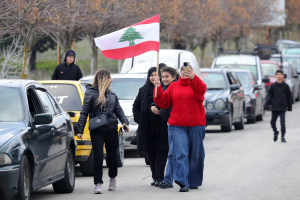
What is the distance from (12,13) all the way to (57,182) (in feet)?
22.2

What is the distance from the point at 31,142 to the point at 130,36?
2978mm

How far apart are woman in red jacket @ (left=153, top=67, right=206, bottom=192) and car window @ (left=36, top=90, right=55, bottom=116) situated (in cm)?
133

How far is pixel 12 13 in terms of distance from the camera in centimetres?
1429

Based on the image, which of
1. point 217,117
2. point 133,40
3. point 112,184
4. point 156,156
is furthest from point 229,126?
point 112,184

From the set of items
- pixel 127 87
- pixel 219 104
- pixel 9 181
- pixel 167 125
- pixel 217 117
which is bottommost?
pixel 217 117

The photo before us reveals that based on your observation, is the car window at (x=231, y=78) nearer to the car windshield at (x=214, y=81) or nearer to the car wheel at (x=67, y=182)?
the car windshield at (x=214, y=81)

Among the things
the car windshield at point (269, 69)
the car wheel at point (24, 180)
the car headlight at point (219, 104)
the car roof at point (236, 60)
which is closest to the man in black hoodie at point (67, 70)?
the car headlight at point (219, 104)

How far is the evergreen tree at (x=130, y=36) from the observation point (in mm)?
9273

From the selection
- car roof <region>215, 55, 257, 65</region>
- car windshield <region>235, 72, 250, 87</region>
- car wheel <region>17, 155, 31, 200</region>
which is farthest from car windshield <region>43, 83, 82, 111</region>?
car roof <region>215, 55, 257, 65</region>

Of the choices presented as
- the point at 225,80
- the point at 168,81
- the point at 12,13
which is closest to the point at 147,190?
the point at 168,81

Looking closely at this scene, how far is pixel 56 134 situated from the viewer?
791cm

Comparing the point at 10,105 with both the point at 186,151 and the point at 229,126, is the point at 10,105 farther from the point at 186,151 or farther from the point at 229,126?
the point at 229,126

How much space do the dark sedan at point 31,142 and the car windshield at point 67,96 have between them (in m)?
1.47

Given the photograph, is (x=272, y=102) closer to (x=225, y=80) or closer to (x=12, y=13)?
(x=225, y=80)
